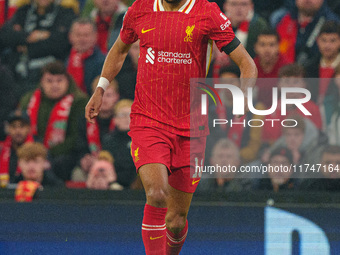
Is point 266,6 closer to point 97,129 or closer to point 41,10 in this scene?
point 97,129

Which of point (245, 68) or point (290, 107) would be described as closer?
point (245, 68)

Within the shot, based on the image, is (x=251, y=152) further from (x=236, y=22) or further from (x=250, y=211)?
(x=236, y=22)

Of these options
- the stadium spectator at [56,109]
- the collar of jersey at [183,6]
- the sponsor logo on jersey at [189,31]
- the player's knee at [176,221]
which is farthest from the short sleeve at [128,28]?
the stadium spectator at [56,109]

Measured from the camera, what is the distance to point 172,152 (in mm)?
4508

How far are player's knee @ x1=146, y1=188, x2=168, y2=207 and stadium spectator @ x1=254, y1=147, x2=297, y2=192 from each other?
72.4 inches

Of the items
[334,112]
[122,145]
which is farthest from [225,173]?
[334,112]

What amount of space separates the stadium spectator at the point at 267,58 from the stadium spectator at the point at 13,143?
2.31m

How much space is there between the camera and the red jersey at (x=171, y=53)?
4.37m

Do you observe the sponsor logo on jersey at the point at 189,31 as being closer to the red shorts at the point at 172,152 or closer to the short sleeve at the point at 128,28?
the short sleeve at the point at 128,28

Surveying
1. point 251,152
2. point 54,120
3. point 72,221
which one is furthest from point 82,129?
point 251,152

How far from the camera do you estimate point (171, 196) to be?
182 inches

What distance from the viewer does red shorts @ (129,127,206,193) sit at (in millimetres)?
4312

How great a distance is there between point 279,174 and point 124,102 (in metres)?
1.63

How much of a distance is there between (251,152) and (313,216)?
84cm
